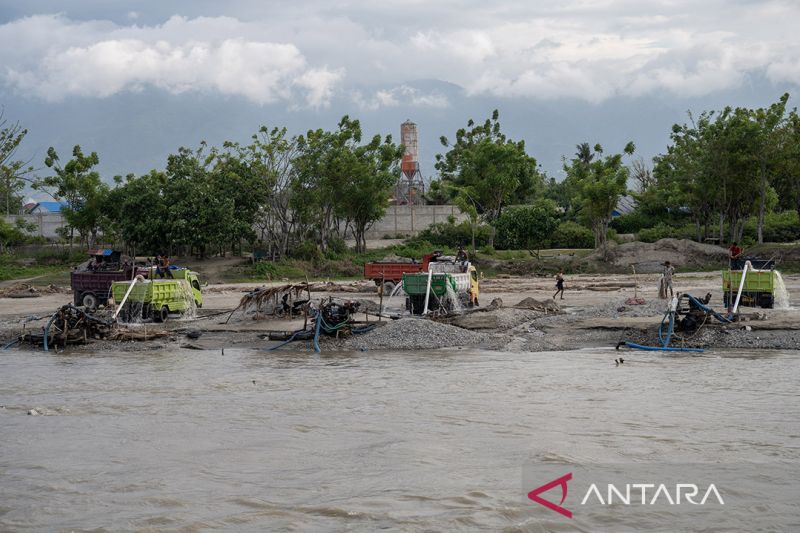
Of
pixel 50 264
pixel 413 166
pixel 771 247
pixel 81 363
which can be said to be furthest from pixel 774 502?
pixel 413 166

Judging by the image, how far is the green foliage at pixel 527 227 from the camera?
161 feet

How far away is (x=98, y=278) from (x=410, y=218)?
31.3 meters

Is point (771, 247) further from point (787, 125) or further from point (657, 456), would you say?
point (657, 456)

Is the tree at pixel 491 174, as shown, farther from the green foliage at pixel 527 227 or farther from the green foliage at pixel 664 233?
the green foliage at pixel 664 233

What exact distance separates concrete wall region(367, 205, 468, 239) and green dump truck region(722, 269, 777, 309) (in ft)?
109

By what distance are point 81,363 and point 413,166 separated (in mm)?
61019

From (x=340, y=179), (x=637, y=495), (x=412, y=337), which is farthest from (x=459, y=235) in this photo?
(x=637, y=495)

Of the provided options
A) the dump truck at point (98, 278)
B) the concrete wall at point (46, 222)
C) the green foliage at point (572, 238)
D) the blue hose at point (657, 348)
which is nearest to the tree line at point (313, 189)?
the green foliage at point (572, 238)

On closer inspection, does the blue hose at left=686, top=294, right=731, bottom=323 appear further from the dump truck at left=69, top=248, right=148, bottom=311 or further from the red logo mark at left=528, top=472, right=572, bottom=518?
the dump truck at left=69, top=248, right=148, bottom=311

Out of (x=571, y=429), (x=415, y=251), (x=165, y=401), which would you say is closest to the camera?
(x=571, y=429)

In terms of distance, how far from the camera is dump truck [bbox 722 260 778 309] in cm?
2306

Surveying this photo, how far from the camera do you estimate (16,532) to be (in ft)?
28.0

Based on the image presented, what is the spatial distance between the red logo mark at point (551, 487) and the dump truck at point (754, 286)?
14.8 m

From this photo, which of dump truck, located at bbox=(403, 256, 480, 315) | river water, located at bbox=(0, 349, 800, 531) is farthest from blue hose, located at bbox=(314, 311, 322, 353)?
dump truck, located at bbox=(403, 256, 480, 315)
